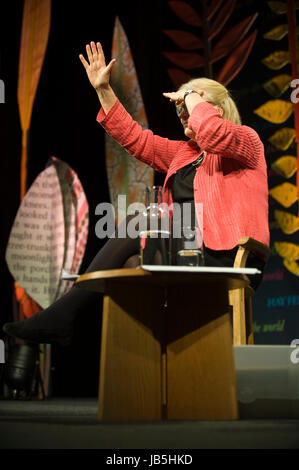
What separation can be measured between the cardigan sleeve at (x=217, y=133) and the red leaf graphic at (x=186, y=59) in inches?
73.1

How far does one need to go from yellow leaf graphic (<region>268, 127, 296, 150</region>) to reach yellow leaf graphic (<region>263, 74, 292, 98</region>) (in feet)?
0.62

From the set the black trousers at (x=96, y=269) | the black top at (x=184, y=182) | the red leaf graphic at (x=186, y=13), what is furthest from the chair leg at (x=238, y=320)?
the red leaf graphic at (x=186, y=13)

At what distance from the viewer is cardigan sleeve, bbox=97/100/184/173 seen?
6.21ft

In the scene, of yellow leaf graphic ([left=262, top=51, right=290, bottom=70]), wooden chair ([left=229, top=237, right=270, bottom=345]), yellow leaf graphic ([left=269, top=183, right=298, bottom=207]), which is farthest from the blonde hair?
yellow leaf graphic ([left=262, top=51, right=290, bottom=70])

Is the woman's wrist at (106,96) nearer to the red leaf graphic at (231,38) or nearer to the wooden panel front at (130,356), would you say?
the wooden panel front at (130,356)

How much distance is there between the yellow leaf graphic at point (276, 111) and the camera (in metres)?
2.84

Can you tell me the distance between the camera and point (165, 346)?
4.09ft

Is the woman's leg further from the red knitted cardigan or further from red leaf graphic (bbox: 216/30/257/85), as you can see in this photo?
red leaf graphic (bbox: 216/30/257/85)

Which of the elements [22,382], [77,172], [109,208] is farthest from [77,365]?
[77,172]

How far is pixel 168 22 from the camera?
11.6 ft

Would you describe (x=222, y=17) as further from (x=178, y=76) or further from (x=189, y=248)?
(x=189, y=248)

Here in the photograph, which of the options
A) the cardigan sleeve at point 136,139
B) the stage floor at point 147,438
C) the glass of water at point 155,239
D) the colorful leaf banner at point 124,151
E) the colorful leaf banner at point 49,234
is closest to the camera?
the stage floor at point 147,438

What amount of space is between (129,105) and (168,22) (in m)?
0.64

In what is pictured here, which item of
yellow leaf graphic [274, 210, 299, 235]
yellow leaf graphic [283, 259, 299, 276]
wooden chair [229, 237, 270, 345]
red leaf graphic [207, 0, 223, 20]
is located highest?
red leaf graphic [207, 0, 223, 20]
